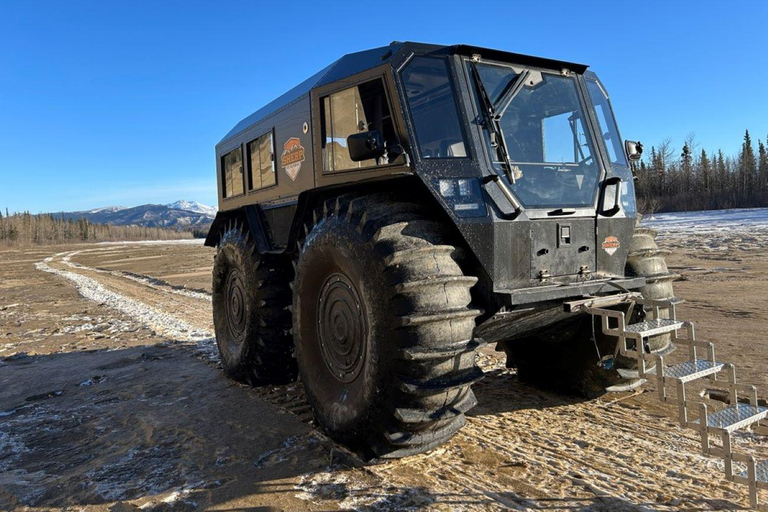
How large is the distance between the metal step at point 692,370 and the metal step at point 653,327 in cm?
24

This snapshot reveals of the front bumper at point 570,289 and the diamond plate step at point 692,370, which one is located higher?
→ the front bumper at point 570,289

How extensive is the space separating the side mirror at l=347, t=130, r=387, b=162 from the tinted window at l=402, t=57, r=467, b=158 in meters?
0.27

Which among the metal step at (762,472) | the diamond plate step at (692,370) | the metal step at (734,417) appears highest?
the diamond plate step at (692,370)

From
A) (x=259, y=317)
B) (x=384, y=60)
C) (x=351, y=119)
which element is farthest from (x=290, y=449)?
(x=384, y=60)

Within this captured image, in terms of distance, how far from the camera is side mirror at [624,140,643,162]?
4.51 metres

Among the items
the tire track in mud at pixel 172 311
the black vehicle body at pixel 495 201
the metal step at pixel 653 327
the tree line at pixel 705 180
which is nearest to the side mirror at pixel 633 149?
the black vehicle body at pixel 495 201

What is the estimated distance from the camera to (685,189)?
6266 cm

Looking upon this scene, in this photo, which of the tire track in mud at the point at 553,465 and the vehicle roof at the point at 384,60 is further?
the vehicle roof at the point at 384,60

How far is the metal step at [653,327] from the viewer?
336 centimetres

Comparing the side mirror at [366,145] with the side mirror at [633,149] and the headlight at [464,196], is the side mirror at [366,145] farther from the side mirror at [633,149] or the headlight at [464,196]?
the side mirror at [633,149]

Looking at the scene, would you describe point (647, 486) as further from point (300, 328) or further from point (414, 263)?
point (300, 328)

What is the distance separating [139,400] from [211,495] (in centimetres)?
261

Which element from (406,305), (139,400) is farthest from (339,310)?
(139,400)

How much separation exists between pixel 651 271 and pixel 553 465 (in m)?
1.73
